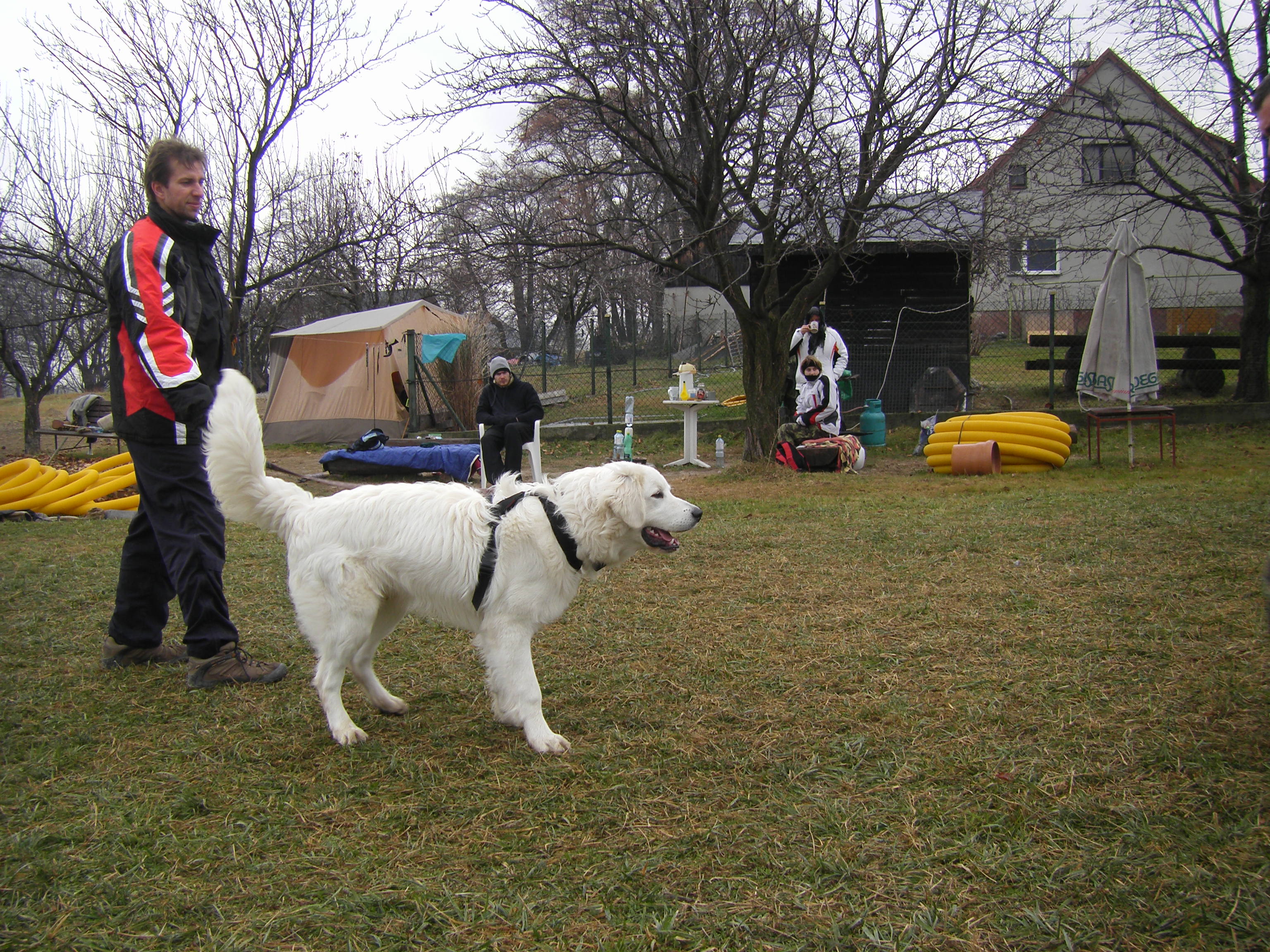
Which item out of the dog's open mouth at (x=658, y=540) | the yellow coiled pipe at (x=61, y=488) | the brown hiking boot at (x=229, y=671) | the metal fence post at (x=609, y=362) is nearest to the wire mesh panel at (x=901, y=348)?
the metal fence post at (x=609, y=362)

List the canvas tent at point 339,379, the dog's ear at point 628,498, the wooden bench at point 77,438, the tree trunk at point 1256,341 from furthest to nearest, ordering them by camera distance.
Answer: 1. the canvas tent at point 339,379
2. the tree trunk at point 1256,341
3. the wooden bench at point 77,438
4. the dog's ear at point 628,498

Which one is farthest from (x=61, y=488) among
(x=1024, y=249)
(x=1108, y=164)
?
(x=1108, y=164)

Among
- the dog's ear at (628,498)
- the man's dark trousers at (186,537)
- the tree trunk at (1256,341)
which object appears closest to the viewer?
the dog's ear at (628,498)

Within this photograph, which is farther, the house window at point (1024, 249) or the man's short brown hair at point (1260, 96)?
the house window at point (1024, 249)

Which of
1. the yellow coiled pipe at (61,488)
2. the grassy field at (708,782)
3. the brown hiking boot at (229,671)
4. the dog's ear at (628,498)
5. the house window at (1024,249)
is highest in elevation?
the house window at (1024,249)

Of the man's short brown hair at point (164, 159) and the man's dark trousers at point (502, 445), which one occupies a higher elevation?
the man's short brown hair at point (164, 159)

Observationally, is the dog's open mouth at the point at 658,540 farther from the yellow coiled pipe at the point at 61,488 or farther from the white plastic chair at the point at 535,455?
the yellow coiled pipe at the point at 61,488

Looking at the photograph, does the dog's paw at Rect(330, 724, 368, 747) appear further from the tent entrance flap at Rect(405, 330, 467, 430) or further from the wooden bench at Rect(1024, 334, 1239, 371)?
the wooden bench at Rect(1024, 334, 1239, 371)

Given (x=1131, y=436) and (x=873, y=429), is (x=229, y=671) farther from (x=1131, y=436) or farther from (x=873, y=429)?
(x=873, y=429)

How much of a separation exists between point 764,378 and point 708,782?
8846 mm

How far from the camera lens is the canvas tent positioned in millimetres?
17016

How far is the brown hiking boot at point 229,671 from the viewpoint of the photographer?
374 centimetres

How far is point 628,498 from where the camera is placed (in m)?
3.40

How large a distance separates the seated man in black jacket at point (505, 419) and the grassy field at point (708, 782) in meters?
4.81
